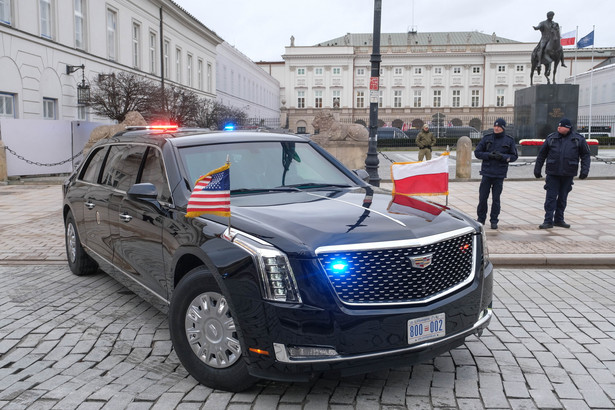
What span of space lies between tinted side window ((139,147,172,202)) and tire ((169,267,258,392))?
35.1 inches

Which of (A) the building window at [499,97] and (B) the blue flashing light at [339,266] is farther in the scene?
(A) the building window at [499,97]

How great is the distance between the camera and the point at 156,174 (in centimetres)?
488

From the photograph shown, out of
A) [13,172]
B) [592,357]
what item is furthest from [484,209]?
[13,172]

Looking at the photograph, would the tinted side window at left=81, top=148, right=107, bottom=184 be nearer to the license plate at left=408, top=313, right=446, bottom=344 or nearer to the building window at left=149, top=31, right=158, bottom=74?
the license plate at left=408, top=313, right=446, bottom=344

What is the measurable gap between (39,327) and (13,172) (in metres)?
19.1

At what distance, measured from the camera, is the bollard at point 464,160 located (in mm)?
19922

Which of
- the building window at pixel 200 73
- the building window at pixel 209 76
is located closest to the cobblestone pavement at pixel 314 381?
the building window at pixel 200 73

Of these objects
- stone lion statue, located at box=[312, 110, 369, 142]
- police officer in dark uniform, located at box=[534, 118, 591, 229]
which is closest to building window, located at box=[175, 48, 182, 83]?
stone lion statue, located at box=[312, 110, 369, 142]

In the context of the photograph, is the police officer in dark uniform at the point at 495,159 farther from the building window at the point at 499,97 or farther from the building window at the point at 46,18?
the building window at the point at 499,97

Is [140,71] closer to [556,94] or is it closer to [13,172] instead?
[13,172]

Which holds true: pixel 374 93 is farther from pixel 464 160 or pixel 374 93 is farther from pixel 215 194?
pixel 215 194

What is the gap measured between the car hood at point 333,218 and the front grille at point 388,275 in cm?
9

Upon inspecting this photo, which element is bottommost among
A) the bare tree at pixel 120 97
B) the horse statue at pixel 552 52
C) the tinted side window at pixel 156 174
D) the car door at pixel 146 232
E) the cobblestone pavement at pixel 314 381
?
the cobblestone pavement at pixel 314 381

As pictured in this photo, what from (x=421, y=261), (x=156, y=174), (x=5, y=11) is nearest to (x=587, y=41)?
(x=5, y=11)
